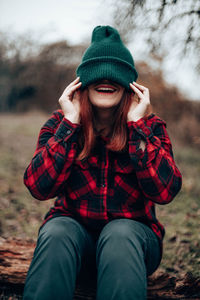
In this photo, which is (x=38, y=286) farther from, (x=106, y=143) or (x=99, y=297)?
(x=106, y=143)

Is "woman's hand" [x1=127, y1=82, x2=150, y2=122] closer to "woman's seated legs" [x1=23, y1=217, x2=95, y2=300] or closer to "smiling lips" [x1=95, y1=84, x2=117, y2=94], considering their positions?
"smiling lips" [x1=95, y1=84, x2=117, y2=94]

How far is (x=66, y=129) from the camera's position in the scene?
1761 mm

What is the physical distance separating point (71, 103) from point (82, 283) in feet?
4.18

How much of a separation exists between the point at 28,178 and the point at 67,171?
10.4 inches

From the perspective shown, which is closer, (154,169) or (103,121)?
(154,169)

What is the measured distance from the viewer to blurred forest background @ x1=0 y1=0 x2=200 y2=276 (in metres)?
2.96

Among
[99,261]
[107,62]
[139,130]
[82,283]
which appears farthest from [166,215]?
[107,62]

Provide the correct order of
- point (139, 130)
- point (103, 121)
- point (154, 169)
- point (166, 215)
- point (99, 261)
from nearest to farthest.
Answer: point (99, 261), point (154, 169), point (139, 130), point (103, 121), point (166, 215)

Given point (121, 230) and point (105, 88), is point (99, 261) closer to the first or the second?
point (121, 230)

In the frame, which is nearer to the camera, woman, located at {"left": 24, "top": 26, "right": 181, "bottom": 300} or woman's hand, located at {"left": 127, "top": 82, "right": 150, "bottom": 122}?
woman, located at {"left": 24, "top": 26, "right": 181, "bottom": 300}

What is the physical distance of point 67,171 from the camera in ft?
5.61

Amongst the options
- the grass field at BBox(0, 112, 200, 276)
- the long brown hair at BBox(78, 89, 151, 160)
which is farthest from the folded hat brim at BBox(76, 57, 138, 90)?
the grass field at BBox(0, 112, 200, 276)

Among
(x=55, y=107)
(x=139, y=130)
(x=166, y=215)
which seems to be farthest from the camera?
(x=55, y=107)

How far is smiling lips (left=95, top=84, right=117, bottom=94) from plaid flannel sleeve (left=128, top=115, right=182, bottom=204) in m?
0.35
